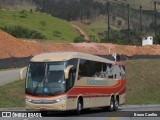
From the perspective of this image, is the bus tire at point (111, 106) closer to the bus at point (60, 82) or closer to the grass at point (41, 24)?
the bus at point (60, 82)

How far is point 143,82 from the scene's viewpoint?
5409 centimetres

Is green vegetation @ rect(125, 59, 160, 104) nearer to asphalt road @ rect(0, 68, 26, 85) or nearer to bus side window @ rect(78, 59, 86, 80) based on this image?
asphalt road @ rect(0, 68, 26, 85)

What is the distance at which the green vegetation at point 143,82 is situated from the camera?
49062mm

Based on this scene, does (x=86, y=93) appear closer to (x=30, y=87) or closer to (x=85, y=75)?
(x=85, y=75)

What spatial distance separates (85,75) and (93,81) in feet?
4.70

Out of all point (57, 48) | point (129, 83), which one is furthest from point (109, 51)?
point (129, 83)

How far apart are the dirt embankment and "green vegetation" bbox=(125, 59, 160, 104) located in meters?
16.7

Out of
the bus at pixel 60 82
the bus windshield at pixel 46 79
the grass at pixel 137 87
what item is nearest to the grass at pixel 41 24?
the grass at pixel 137 87

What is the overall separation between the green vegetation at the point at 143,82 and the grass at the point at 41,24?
61.5m

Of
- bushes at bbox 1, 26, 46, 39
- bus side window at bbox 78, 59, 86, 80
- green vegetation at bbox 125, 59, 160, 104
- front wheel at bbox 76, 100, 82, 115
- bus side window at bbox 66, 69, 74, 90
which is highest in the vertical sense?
bushes at bbox 1, 26, 46, 39

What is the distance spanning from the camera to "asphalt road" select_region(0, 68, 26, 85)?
153ft

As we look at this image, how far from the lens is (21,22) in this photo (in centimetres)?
12912

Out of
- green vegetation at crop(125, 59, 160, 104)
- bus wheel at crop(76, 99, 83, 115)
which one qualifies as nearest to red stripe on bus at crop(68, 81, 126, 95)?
bus wheel at crop(76, 99, 83, 115)

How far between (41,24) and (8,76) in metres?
85.7
